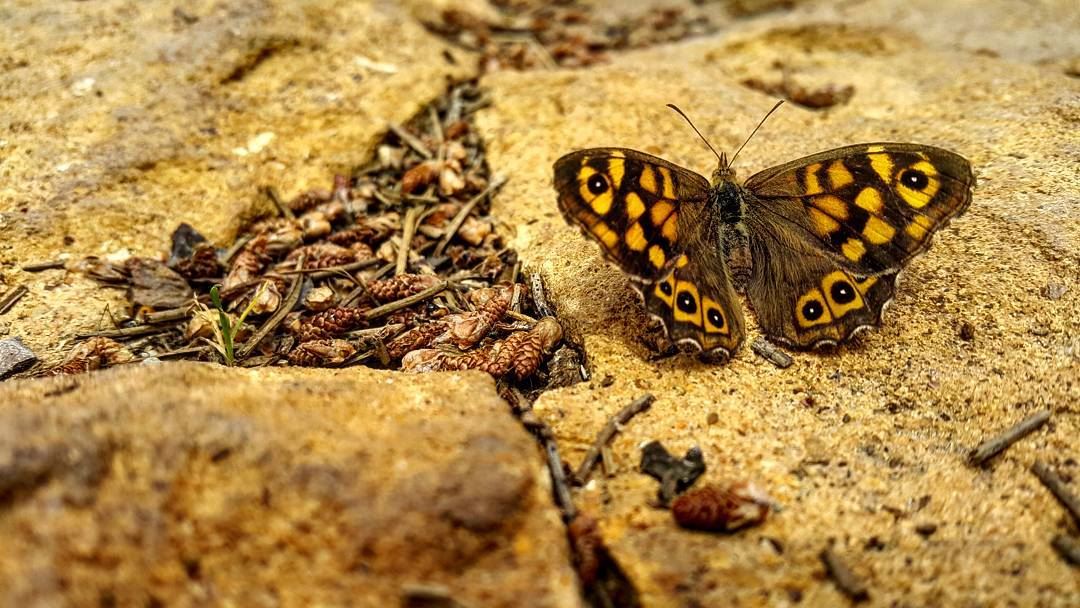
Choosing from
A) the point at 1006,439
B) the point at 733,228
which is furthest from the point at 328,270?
the point at 1006,439

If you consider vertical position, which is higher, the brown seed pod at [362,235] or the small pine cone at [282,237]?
the brown seed pod at [362,235]

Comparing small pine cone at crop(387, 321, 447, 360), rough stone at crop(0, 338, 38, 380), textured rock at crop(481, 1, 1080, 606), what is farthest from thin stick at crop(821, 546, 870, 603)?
rough stone at crop(0, 338, 38, 380)

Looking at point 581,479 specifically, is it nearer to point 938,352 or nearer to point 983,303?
point 938,352

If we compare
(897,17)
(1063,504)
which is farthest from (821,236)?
(897,17)

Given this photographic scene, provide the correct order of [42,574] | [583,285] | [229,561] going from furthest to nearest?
1. [583,285]
2. [229,561]
3. [42,574]

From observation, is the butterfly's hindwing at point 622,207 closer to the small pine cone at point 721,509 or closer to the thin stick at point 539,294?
the thin stick at point 539,294

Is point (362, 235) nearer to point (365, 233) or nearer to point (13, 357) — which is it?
point (365, 233)

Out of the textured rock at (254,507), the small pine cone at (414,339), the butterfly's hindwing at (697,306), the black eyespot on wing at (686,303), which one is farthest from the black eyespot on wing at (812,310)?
the small pine cone at (414,339)
